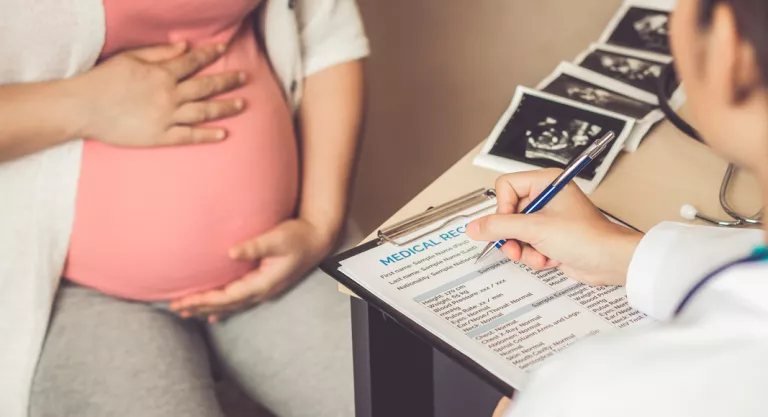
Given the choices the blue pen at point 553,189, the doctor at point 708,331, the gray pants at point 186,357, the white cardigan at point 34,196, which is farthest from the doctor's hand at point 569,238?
the white cardigan at point 34,196

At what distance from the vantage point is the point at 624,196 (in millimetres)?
764

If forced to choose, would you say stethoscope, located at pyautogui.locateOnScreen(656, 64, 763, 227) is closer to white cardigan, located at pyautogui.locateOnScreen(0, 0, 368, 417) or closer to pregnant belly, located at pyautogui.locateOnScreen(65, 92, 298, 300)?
pregnant belly, located at pyautogui.locateOnScreen(65, 92, 298, 300)

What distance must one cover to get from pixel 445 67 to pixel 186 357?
2.57ft

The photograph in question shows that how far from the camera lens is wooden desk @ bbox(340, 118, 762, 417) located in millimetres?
732

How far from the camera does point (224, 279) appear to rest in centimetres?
86

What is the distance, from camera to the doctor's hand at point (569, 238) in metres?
0.64

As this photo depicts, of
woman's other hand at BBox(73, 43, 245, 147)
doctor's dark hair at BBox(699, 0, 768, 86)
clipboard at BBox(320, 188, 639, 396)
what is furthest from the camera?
woman's other hand at BBox(73, 43, 245, 147)

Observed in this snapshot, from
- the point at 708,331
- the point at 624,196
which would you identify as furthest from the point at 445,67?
the point at 708,331

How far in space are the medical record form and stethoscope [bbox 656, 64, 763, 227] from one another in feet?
0.48

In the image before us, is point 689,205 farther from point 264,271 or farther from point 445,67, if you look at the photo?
point 445,67

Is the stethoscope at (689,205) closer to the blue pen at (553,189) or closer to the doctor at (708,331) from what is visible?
the blue pen at (553,189)

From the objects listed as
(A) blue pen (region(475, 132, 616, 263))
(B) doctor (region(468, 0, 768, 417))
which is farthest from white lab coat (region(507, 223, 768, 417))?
(A) blue pen (region(475, 132, 616, 263))

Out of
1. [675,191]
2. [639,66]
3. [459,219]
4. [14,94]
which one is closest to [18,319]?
[14,94]

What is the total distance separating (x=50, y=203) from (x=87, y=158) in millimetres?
62
